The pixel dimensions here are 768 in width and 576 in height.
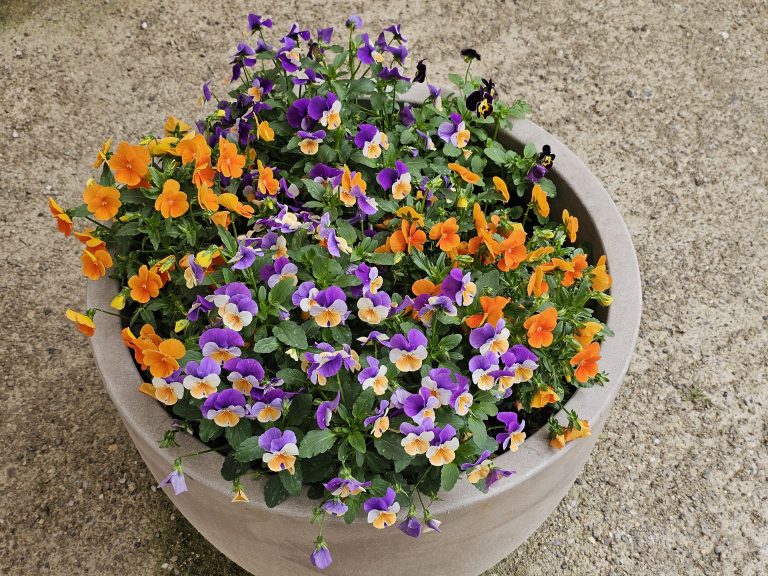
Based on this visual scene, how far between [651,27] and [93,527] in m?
2.57

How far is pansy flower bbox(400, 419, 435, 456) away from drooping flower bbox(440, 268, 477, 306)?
23 centimetres

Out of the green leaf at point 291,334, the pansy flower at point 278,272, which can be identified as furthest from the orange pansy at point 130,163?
the green leaf at point 291,334

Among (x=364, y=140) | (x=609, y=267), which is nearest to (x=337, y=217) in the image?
(x=364, y=140)

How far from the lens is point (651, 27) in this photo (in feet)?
10.3

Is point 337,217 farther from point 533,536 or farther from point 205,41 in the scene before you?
point 205,41

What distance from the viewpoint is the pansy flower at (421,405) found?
128cm

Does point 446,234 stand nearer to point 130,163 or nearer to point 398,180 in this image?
point 398,180

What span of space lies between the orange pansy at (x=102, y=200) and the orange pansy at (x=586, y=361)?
842 mm

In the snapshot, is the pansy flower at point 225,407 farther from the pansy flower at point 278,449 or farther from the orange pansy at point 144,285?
the orange pansy at point 144,285

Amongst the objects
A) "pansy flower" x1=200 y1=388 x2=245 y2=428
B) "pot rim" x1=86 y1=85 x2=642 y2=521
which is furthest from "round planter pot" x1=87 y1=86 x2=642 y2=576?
"pansy flower" x1=200 y1=388 x2=245 y2=428

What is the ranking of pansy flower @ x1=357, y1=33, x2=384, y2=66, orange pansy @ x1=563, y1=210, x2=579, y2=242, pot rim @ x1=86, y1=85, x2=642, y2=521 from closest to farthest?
1. pot rim @ x1=86, y1=85, x2=642, y2=521
2. orange pansy @ x1=563, y1=210, x2=579, y2=242
3. pansy flower @ x1=357, y1=33, x2=384, y2=66

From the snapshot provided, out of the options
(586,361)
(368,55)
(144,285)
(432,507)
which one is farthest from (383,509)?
(368,55)

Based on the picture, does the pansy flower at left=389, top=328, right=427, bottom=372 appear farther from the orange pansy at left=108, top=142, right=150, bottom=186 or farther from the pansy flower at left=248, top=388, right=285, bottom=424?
the orange pansy at left=108, top=142, right=150, bottom=186

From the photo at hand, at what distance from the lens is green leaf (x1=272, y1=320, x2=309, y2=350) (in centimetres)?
135
